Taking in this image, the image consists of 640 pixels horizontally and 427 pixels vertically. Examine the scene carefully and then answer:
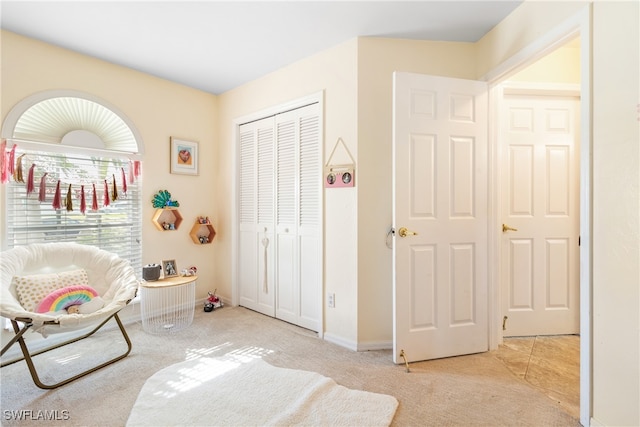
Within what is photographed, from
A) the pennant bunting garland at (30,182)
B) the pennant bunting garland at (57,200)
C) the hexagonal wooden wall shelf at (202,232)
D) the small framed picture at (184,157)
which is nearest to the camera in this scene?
the pennant bunting garland at (30,182)

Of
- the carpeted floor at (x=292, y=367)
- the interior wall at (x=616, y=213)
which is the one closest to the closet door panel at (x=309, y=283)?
the carpeted floor at (x=292, y=367)

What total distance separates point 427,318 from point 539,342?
1141mm

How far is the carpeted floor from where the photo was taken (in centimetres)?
166

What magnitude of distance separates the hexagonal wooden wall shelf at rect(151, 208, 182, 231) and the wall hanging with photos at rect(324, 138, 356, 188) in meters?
1.77

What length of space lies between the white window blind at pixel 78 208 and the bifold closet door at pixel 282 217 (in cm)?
110

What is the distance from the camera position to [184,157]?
3.39 meters

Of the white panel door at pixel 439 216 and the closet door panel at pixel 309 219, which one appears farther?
the closet door panel at pixel 309 219

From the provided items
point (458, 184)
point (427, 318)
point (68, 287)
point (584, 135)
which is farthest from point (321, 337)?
point (584, 135)

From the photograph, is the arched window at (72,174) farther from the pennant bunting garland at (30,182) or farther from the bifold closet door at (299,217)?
the bifold closet door at (299,217)

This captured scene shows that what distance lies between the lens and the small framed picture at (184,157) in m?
3.30

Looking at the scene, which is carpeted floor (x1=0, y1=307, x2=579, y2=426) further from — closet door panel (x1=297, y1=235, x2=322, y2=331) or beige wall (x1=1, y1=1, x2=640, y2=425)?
beige wall (x1=1, y1=1, x2=640, y2=425)

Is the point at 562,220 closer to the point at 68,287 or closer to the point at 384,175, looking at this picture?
the point at 384,175

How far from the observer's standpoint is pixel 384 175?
2.46 m

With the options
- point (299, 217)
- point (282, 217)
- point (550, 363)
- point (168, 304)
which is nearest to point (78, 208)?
point (168, 304)
